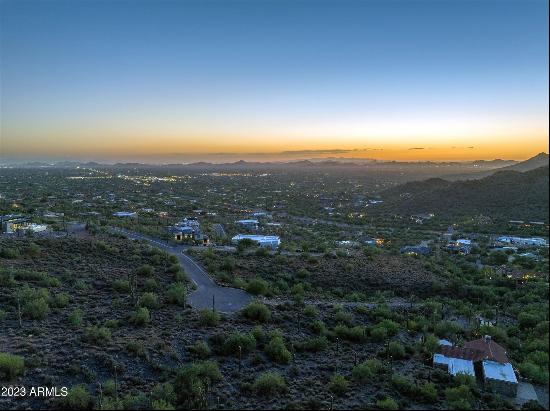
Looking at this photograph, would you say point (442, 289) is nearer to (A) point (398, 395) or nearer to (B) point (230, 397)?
(A) point (398, 395)

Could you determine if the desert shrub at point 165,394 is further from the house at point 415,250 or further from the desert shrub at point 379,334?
→ the house at point 415,250

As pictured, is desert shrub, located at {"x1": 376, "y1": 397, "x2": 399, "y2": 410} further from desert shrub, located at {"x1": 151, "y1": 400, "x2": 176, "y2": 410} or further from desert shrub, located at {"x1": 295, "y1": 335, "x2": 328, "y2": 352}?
desert shrub, located at {"x1": 151, "y1": 400, "x2": 176, "y2": 410}

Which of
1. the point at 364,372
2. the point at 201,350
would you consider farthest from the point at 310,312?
the point at 201,350

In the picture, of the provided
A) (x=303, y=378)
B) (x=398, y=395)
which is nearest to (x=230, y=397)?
(x=303, y=378)

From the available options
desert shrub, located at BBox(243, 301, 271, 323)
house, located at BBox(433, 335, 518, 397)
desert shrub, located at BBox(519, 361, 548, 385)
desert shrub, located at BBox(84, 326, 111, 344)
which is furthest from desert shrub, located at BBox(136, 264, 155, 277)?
desert shrub, located at BBox(519, 361, 548, 385)

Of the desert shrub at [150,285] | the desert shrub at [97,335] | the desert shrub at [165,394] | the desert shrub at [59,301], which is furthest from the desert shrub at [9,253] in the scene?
the desert shrub at [165,394]
